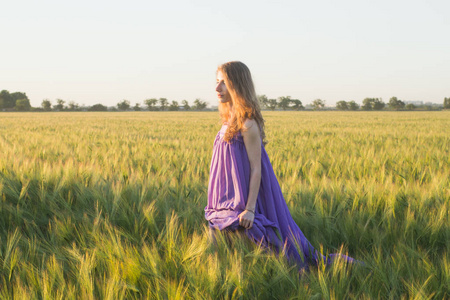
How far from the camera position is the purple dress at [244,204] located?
6.64ft

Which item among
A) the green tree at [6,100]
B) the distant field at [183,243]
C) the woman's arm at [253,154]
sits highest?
the green tree at [6,100]

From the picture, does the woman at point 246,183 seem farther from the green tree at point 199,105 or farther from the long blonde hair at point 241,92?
the green tree at point 199,105

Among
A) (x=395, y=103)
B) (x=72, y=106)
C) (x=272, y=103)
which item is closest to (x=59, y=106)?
(x=72, y=106)

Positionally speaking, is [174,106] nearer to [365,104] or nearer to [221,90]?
[365,104]

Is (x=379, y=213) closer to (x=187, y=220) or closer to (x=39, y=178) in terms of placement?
(x=187, y=220)

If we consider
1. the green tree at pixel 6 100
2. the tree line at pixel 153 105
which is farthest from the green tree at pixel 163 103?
the green tree at pixel 6 100

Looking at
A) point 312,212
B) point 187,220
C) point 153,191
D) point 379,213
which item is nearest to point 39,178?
point 153,191

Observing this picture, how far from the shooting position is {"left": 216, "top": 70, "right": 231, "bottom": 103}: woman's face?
85.1 inches

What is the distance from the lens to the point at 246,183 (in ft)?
7.08

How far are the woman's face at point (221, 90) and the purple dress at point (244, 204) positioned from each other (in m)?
0.18

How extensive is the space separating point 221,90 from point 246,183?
562 millimetres

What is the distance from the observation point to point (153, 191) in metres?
2.86

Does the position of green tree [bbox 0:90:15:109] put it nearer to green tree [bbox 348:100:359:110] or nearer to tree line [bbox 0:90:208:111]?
tree line [bbox 0:90:208:111]

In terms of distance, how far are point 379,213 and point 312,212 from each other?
524 mm
